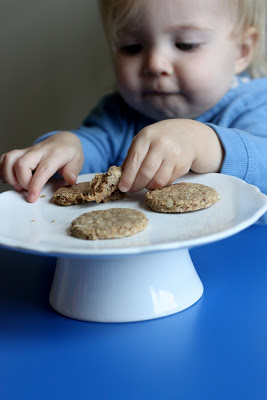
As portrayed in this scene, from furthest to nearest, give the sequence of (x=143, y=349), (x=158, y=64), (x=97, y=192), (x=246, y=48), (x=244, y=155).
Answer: (x=246, y=48) < (x=158, y=64) < (x=244, y=155) < (x=97, y=192) < (x=143, y=349)

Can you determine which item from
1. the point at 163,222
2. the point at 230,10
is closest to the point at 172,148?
the point at 163,222

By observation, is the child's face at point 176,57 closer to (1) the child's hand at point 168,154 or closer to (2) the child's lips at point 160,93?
(2) the child's lips at point 160,93

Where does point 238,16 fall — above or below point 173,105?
above

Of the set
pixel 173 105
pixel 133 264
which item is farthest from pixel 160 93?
pixel 133 264

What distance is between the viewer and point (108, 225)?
0.56 meters

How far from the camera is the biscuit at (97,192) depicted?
2.24 feet

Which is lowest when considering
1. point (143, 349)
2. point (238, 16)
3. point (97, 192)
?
point (143, 349)

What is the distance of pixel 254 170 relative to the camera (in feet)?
3.07

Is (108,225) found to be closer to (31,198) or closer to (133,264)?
(133,264)

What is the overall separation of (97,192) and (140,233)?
148 millimetres

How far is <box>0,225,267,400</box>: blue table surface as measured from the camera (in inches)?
18.6

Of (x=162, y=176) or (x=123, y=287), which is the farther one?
(x=162, y=176)

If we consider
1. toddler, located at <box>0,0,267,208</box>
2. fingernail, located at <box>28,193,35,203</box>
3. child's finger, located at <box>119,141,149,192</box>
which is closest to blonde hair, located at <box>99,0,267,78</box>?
toddler, located at <box>0,0,267,208</box>

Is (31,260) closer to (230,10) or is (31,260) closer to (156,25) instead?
(156,25)
